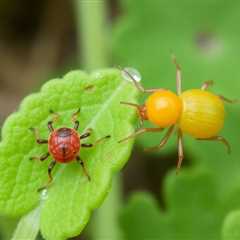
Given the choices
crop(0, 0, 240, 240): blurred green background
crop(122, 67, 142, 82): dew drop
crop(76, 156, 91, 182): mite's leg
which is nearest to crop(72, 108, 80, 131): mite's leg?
crop(76, 156, 91, 182): mite's leg

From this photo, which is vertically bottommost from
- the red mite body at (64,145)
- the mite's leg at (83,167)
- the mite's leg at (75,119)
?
the mite's leg at (83,167)

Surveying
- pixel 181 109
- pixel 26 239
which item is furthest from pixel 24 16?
pixel 26 239

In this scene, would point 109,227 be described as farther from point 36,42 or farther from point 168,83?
point 36,42

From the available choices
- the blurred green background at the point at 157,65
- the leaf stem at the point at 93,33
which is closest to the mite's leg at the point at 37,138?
the blurred green background at the point at 157,65

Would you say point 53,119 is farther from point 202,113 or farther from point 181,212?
point 181,212

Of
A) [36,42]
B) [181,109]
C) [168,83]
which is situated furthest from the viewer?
[36,42]

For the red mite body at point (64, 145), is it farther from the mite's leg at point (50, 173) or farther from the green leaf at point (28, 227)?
the green leaf at point (28, 227)

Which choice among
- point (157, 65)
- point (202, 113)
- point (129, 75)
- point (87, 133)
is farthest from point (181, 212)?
point (87, 133)
